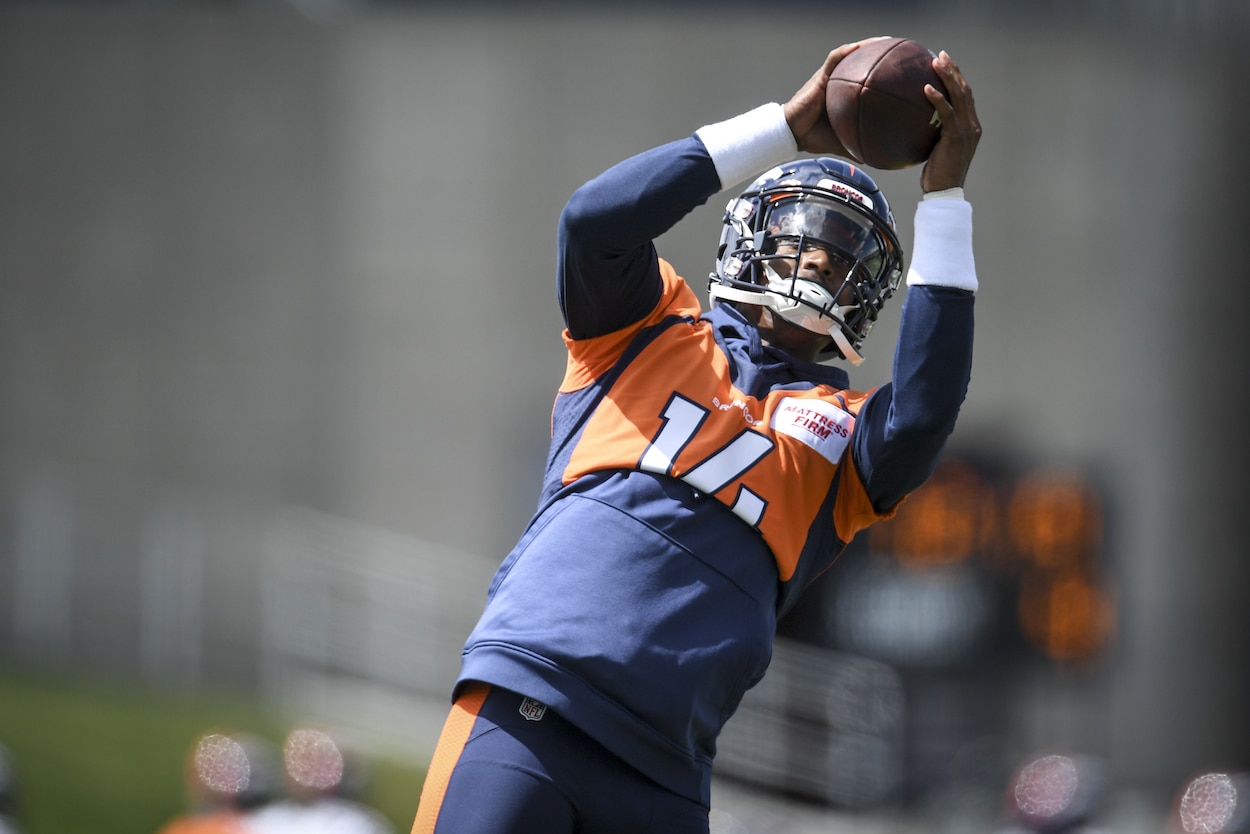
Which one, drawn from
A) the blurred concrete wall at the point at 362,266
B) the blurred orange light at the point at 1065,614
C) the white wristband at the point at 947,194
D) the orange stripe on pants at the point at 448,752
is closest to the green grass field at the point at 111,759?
the blurred concrete wall at the point at 362,266

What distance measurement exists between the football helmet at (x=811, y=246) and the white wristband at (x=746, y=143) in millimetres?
227

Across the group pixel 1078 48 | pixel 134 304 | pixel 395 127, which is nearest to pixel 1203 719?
pixel 1078 48

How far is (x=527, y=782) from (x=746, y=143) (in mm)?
1029

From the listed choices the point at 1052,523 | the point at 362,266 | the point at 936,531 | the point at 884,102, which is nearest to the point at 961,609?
the point at 936,531

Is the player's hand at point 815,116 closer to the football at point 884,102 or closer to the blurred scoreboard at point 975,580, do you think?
the football at point 884,102

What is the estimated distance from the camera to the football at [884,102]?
239 cm

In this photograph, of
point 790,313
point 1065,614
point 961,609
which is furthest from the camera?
point 1065,614

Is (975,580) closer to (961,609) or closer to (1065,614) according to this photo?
(961,609)

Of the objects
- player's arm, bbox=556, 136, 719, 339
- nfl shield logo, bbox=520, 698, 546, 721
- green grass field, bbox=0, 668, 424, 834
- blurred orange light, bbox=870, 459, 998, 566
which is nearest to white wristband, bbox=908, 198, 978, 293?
player's arm, bbox=556, 136, 719, 339

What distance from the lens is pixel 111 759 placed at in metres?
8.65

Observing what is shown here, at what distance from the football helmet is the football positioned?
0.20 metres

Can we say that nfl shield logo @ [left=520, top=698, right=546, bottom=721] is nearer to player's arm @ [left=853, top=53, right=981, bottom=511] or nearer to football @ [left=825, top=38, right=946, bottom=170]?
player's arm @ [left=853, top=53, right=981, bottom=511]

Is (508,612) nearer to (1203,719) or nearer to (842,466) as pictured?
(842,466)

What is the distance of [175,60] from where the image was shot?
10.7 m
